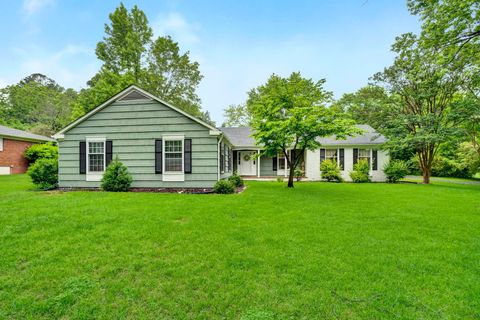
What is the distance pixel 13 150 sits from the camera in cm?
1702

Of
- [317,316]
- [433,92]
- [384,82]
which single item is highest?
[384,82]

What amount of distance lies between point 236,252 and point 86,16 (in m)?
16.0

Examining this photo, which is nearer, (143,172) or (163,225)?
(163,225)

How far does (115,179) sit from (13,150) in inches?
584

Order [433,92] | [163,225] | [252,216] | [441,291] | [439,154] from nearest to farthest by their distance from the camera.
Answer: [441,291] → [163,225] → [252,216] → [433,92] → [439,154]

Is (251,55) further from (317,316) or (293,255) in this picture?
(317,316)

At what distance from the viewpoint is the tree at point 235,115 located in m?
34.7

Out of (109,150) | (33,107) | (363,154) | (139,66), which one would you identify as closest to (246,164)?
(363,154)

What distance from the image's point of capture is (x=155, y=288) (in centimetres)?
267

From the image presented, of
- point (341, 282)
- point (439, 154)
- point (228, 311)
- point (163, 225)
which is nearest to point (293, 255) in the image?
point (341, 282)

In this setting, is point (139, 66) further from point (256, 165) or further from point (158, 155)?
point (158, 155)

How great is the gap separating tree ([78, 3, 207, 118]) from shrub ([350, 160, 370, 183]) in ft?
58.8

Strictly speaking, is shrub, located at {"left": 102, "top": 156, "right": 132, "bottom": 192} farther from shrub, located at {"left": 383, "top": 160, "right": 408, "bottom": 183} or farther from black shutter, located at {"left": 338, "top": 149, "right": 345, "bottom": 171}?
shrub, located at {"left": 383, "top": 160, "right": 408, "bottom": 183}

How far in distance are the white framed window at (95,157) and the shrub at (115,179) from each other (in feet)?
2.94
